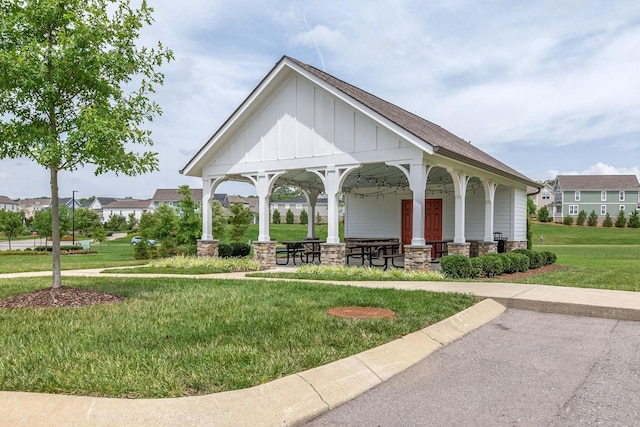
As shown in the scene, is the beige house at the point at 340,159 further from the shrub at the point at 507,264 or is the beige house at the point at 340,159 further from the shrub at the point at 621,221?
the shrub at the point at 621,221

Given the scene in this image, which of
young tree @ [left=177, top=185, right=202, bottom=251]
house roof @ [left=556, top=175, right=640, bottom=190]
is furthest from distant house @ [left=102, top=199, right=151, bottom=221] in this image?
house roof @ [left=556, top=175, right=640, bottom=190]

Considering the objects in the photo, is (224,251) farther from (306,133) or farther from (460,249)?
(460,249)

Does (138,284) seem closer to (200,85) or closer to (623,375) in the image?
(200,85)

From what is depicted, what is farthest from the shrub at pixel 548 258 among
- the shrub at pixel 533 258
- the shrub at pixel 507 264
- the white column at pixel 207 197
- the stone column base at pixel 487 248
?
the white column at pixel 207 197

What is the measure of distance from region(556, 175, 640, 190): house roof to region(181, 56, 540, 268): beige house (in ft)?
174

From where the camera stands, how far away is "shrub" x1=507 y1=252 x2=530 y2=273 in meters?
14.1

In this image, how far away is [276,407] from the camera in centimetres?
360

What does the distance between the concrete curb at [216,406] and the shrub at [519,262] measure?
11049 millimetres

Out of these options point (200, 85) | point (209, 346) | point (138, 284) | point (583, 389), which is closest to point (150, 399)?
point (209, 346)

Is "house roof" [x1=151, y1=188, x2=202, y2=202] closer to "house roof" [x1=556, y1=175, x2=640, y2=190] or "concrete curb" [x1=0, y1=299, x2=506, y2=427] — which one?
"house roof" [x1=556, y1=175, x2=640, y2=190]

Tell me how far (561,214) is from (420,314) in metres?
68.7

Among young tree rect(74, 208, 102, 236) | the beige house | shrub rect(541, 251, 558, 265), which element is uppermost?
the beige house

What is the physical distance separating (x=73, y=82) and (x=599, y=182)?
71.4 meters

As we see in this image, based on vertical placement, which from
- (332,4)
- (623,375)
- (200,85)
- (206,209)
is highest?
(332,4)
